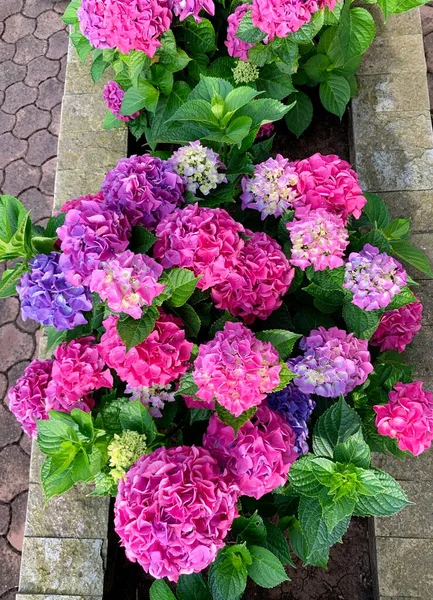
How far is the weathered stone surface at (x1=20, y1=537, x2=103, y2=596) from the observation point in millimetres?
1532

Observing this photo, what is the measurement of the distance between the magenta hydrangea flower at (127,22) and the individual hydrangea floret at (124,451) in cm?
102

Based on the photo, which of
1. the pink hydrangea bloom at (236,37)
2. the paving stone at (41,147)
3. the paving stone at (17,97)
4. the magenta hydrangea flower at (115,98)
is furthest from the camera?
the paving stone at (17,97)

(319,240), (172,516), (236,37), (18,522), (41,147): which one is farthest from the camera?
(41,147)

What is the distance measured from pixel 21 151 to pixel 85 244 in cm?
177

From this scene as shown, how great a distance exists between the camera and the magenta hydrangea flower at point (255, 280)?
122cm

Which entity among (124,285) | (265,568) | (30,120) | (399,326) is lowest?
(265,568)

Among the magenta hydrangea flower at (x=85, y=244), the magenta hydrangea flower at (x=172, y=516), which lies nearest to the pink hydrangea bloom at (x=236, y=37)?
the magenta hydrangea flower at (x=85, y=244)

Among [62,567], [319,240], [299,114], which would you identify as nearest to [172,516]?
[319,240]

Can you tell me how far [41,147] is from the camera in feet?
8.48

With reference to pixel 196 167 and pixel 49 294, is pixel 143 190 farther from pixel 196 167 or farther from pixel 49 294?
pixel 49 294

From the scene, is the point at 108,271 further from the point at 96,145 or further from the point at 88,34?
the point at 96,145

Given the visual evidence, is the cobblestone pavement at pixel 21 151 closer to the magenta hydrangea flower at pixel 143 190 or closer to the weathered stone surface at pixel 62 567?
the weathered stone surface at pixel 62 567

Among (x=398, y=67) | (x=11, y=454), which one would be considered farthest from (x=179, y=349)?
(x=398, y=67)

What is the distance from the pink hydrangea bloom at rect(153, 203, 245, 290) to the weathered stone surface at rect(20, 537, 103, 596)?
0.88 m
